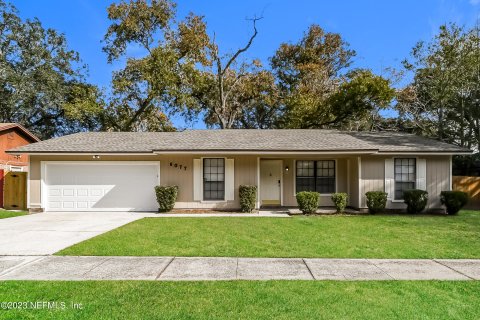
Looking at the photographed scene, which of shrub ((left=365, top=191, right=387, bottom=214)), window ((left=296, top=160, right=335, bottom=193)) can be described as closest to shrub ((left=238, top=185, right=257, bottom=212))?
window ((left=296, top=160, right=335, bottom=193))

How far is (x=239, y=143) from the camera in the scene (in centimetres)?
1344

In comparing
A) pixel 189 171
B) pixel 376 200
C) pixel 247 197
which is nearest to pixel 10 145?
pixel 189 171

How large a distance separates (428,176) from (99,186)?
45.0 feet

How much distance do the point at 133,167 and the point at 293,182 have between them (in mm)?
6938

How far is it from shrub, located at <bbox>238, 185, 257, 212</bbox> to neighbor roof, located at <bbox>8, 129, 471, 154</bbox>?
1.55m

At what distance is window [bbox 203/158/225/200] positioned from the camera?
1339 cm

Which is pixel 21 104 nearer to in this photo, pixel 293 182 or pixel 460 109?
pixel 293 182

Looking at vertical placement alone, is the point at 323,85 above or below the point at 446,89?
above

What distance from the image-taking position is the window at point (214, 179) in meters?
13.4

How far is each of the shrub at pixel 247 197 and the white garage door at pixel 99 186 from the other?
366 cm

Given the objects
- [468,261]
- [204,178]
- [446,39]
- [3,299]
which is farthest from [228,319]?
[446,39]

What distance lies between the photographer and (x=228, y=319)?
3.46 m

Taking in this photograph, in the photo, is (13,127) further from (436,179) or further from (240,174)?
(436,179)

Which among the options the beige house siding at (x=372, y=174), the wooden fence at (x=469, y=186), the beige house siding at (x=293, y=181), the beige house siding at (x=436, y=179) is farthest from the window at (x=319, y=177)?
the wooden fence at (x=469, y=186)
